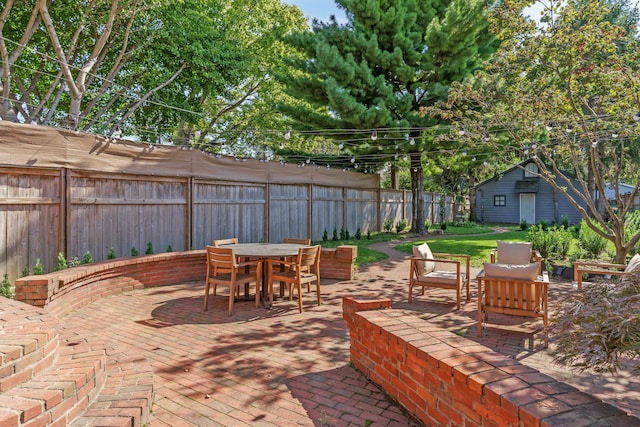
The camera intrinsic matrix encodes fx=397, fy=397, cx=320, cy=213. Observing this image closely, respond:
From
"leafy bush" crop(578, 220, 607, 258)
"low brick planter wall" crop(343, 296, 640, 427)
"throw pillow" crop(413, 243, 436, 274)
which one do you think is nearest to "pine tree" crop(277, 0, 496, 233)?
"leafy bush" crop(578, 220, 607, 258)

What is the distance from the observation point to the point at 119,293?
20.1 ft

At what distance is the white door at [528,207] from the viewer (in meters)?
24.8

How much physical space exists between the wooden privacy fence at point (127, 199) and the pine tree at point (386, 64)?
236 centimetres

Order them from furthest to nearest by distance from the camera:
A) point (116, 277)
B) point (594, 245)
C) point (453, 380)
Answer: point (594, 245), point (116, 277), point (453, 380)

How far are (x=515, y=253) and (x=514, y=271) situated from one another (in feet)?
7.62

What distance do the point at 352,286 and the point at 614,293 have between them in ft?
17.0

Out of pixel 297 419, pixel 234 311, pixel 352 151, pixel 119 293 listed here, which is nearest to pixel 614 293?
pixel 297 419

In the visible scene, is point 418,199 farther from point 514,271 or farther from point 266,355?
point 266,355

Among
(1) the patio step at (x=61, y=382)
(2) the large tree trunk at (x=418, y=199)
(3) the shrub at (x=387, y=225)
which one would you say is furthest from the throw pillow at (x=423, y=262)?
(3) the shrub at (x=387, y=225)

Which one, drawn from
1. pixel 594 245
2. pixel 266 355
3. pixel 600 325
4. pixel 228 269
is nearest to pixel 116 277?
pixel 228 269

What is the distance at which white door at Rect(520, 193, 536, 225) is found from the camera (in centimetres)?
2483

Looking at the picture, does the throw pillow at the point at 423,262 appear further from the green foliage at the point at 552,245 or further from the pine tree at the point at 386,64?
the pine tree at the point at 386,64

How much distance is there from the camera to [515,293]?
4.36 m

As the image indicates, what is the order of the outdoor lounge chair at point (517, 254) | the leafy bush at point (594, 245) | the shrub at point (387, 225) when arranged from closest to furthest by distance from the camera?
the outdoor lounge chair at point (517, 254)
the leafy bush at point (594, 245)
the shrub at point (387, 225)
